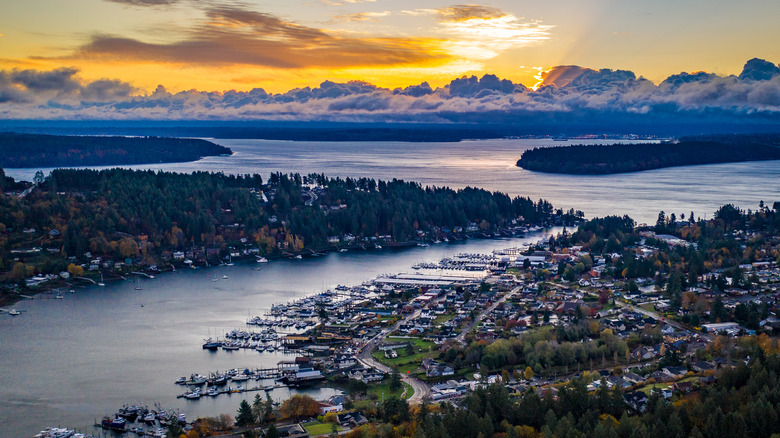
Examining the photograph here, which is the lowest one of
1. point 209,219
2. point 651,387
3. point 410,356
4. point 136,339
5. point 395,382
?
point 136,339

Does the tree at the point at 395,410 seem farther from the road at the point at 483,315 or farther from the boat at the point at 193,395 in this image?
the road at the point at 483,315

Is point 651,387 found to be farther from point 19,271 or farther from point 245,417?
point 19,271

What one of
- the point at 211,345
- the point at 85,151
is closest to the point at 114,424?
the point at 211,345

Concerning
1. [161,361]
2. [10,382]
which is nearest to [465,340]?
[161,361]

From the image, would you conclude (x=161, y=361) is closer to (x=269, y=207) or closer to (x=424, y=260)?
(x=424, y=260)

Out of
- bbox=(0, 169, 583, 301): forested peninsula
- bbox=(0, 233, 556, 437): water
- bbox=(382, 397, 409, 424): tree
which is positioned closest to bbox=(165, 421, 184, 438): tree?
bbox=(0, 233, 556, 437): water

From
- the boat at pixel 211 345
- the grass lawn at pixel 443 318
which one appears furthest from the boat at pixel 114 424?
the grass lawn at pixel 443 318

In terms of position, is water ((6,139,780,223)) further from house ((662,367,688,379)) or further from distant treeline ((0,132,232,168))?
house ((662,367,688,379))
